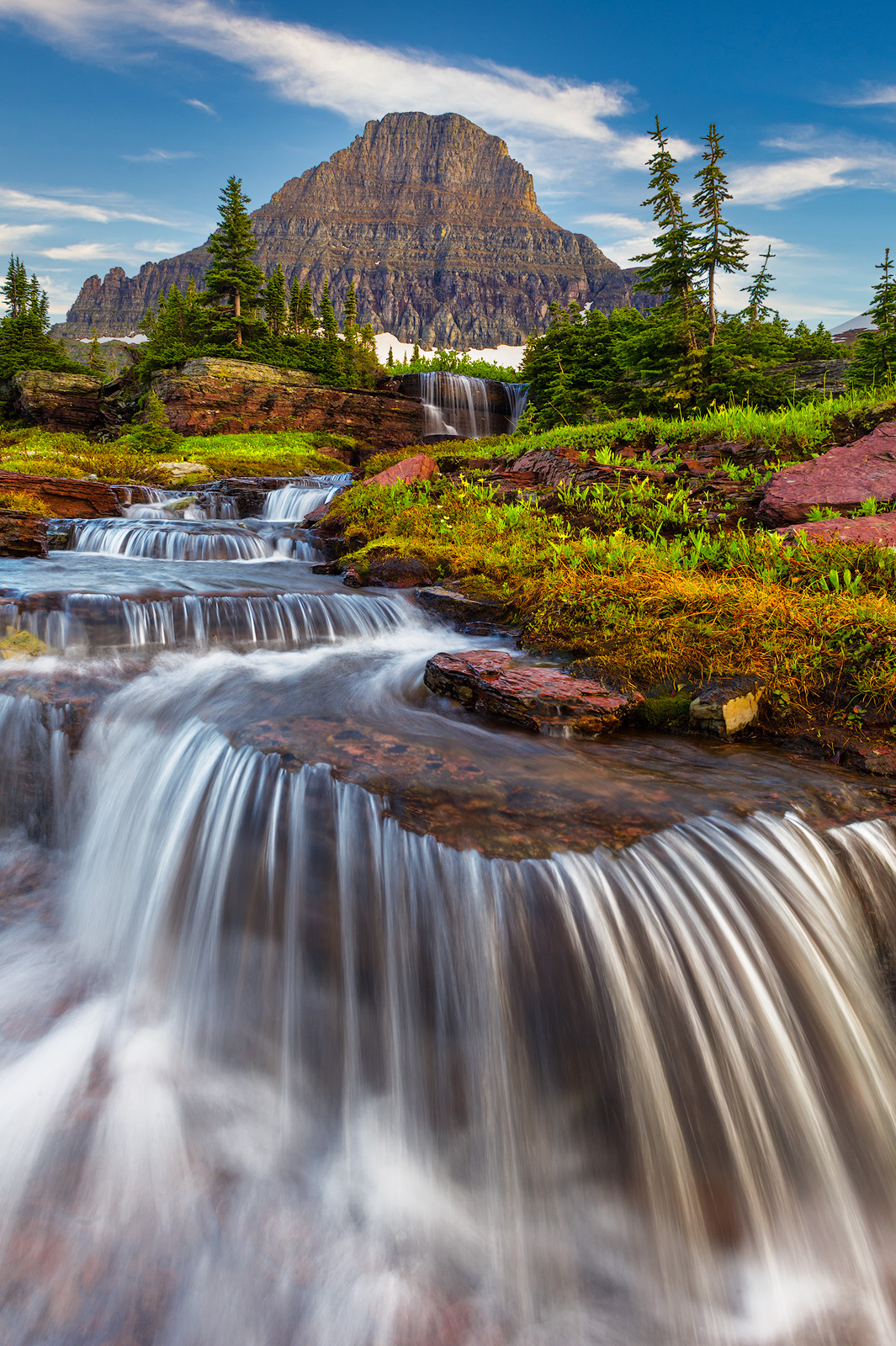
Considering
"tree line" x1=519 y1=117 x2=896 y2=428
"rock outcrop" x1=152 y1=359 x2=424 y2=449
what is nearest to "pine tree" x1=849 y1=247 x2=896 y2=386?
"tree line" x1=519 y1=117 x2=896 y2=428

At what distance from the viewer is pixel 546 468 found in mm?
10523

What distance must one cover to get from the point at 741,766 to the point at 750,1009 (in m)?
1.55

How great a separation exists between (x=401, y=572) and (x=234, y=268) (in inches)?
1237

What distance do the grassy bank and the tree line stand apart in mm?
8151

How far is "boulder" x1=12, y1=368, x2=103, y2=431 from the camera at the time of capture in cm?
2708

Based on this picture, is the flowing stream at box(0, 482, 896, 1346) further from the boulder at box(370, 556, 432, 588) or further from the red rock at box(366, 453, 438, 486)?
the red rock at box(366, 453, 438, 486)

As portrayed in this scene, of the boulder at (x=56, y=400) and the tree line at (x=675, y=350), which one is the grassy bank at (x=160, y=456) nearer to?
the boulder at (x=56, y=400)

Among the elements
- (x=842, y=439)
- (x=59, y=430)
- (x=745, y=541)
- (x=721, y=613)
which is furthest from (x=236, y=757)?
(x=59, y=430)

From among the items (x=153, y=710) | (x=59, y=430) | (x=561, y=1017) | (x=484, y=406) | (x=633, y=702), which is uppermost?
(x=484, y=406)

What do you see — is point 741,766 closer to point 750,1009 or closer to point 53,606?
point 750,1009

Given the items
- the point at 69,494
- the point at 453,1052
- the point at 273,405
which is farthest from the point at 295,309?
the point at 453,1052

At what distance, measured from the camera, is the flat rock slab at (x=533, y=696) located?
15.3ft

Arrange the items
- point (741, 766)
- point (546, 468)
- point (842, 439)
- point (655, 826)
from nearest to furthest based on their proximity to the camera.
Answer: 1. point (655, 826)
2. point (741, 766)
3. point (842, 439)
4. point (546, 468)

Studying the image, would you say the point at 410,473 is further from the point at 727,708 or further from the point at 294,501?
the point at 727,708
